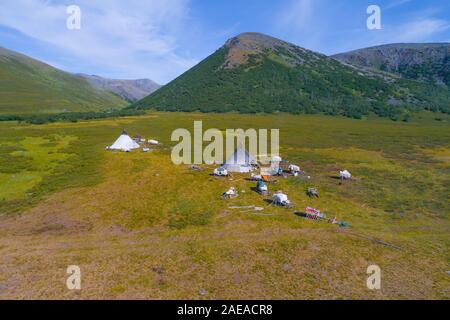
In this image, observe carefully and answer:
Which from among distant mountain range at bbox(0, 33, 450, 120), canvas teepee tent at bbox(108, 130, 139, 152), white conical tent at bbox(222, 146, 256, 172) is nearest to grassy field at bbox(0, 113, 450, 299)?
white conical tent at bbox(222, 146, 256, 172)

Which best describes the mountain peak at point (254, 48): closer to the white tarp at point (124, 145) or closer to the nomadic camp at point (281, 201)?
the white tarp at point (124, 145)

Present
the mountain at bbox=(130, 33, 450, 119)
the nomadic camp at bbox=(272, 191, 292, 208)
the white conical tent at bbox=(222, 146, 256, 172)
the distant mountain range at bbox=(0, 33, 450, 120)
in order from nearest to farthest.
A: the nomadic camp at bbox=(272, 191, 292, 208) → the white conical tent at bbox=(222, 146, 256, 172) → the mountain at bbox=(130, 33, 450, 119) → the distant mountain range at bbox=(0, 33, 450, 120)

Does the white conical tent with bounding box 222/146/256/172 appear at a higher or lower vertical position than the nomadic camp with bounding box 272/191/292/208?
higher

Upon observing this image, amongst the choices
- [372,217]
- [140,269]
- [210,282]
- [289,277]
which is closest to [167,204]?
[140,269]

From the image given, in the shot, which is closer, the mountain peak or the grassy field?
the grassy field

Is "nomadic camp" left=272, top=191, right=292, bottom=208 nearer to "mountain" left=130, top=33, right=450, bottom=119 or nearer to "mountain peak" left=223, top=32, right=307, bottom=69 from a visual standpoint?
"mountain" left=130, top=33, right=450, bottom=119

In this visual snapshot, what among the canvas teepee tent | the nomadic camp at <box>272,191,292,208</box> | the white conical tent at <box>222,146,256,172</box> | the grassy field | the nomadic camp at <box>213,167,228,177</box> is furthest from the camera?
the canvas teepee tent
